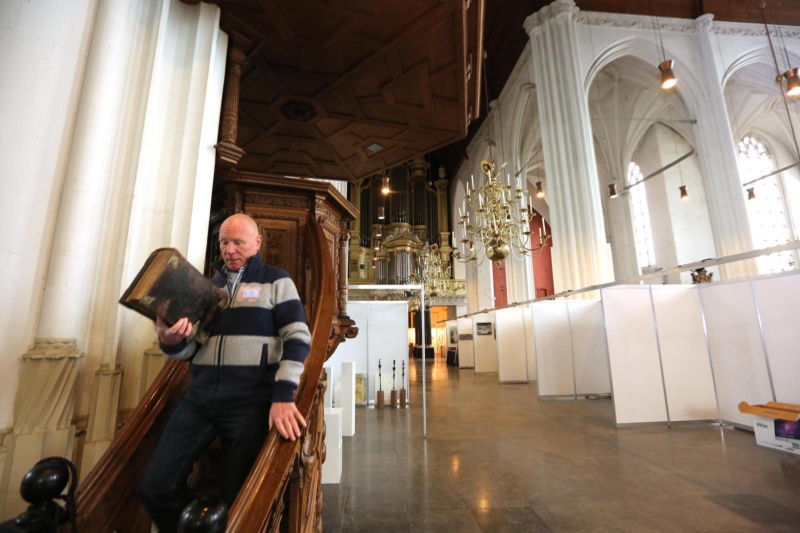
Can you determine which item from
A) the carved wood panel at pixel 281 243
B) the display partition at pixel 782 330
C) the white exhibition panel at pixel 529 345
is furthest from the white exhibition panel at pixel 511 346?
the carved wood panel at pixel 281 243

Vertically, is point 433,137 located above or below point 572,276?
above

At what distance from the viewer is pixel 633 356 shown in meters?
4.39

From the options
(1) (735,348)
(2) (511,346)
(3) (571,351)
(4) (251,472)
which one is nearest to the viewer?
Result: (4) (251,472)

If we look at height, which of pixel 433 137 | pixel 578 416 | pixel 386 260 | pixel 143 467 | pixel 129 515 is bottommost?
pixel 578 416

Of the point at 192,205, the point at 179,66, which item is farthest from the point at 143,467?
the point at 179,66

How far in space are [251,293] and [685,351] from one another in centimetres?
515

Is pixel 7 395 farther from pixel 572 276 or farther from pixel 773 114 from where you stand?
pixel 773 114

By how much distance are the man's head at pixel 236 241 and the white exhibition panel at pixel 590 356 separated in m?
6.07

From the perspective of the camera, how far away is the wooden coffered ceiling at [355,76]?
2.27m

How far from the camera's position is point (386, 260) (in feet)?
56.5

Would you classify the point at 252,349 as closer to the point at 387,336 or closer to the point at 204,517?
the point at 204,517

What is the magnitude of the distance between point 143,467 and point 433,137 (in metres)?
3.47

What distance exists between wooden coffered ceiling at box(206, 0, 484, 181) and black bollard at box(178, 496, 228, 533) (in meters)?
2.51

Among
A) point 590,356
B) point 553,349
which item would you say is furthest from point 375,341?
point 590,356
